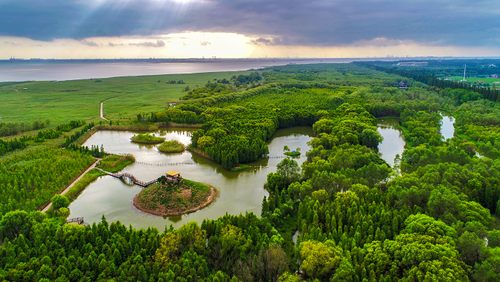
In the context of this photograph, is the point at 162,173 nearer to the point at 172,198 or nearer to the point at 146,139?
the point at 172,198

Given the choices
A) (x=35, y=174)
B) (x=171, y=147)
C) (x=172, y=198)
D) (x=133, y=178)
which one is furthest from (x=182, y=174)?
(x=35, y=174)

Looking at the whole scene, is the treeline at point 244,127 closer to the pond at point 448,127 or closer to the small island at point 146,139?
the small island at point 146,139

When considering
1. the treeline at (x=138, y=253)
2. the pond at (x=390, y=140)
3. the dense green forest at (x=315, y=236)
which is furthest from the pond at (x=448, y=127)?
the treeline at (x=138, y=253)

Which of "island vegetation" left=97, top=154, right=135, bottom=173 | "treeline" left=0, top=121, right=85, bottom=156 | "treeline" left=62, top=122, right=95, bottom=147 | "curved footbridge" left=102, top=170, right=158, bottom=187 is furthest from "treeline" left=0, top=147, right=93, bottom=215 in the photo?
"curved footbridge" left=102, top=170, right=158, bottom=187

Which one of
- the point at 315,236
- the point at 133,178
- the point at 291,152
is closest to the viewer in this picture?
the point at 315,236

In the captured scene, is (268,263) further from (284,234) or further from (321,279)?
(284,234)

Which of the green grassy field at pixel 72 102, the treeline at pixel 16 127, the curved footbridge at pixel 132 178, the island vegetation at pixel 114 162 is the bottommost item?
the curved footbridge at pixel 132 178

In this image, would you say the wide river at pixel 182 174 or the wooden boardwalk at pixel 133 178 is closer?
the wide river at pixel 182 174
